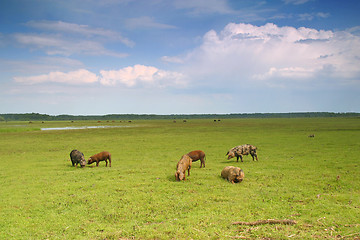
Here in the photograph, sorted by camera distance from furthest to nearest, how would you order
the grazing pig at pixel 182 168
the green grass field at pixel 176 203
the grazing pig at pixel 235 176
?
the grazing pig at pixel 182 168 < the grazing pig at pixel 235 176 < the green grass field at pixel 176 203

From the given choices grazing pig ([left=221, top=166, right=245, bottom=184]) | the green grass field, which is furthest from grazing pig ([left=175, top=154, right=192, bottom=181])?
grazing pig ([left=221, top=166, right=245, bottom=184])

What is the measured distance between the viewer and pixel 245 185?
46.5ft

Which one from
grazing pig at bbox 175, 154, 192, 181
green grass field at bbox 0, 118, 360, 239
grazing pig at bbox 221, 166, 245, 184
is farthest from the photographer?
grazing pig at bbox 175, 154, 192, 181

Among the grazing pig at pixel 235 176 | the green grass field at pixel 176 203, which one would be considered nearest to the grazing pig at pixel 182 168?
the green grass field at pixel 176 203

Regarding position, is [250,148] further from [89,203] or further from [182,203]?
[89,203]

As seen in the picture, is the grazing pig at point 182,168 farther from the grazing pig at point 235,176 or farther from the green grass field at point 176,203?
the grazing pig at point 235,176

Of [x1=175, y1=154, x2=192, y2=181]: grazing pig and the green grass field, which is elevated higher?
[x1=175, y1=154, x2=192, y2=181]: grazing pig

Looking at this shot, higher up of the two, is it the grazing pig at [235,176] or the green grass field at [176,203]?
the grazing pig at [235,176]

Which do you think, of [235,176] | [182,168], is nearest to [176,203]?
[182,168]

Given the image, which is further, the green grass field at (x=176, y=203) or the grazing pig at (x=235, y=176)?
the grazing pig at (x=235, y=176)

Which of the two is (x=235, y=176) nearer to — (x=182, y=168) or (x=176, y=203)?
(x=182, y=168)

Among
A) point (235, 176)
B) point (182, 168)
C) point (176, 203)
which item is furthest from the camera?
point (182, 168)

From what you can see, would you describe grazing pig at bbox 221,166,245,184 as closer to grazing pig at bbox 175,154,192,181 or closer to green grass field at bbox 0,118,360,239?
green grass field at bbox 0,118,360,239

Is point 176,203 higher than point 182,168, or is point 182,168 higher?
point 182,168
